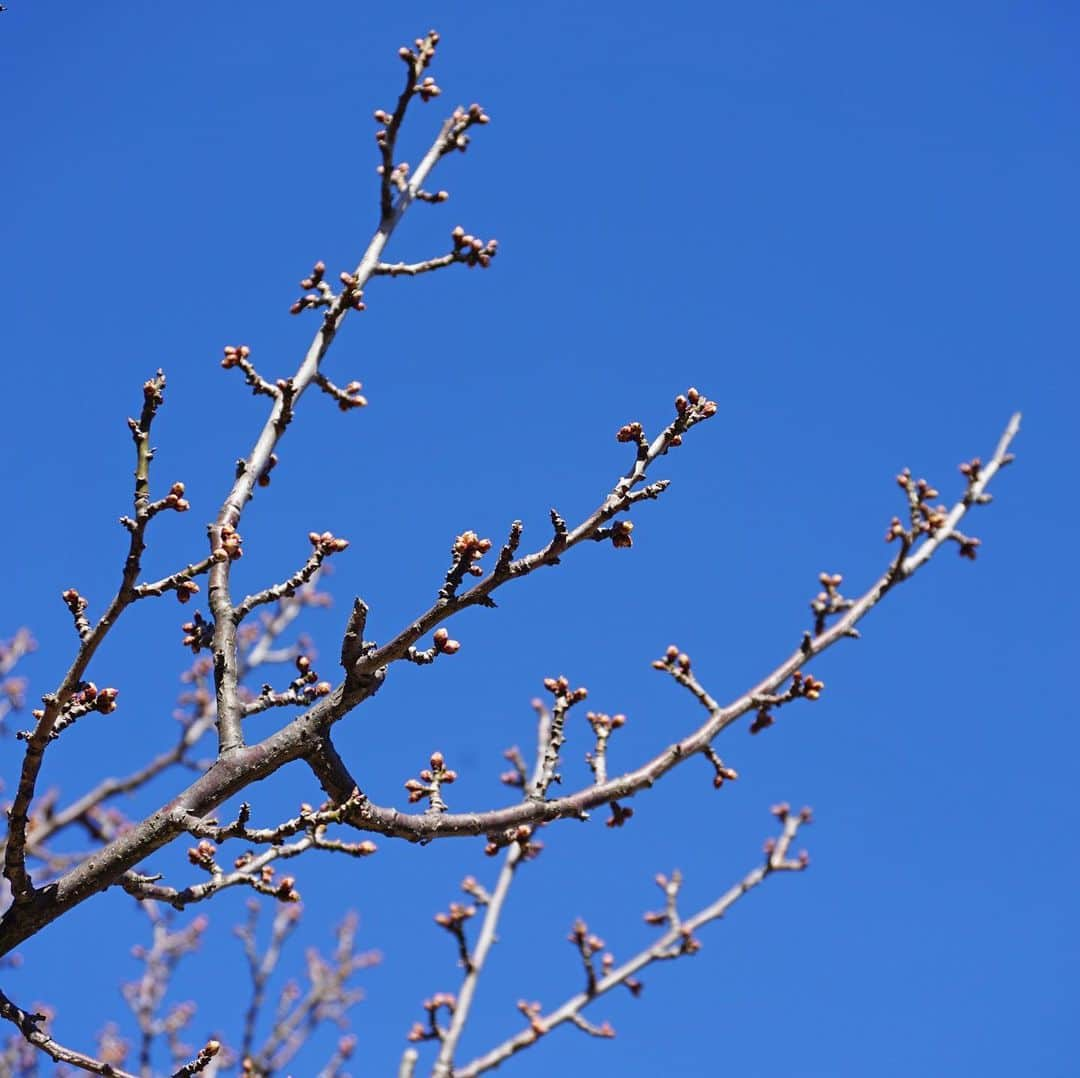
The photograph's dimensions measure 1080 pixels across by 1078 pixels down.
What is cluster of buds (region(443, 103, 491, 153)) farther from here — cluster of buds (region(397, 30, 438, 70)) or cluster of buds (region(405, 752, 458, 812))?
cluster of buds (region(405, 752, 458, 812))

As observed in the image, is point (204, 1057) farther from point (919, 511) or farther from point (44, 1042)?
point (919, 511)

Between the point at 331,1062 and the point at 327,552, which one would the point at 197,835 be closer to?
the point at 327,552

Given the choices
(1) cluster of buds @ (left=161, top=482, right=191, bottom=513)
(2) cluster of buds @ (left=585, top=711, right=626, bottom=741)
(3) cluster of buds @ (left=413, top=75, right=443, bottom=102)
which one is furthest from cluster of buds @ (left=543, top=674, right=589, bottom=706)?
(3) cluster of buds @ (left=413, top=75, right=443, bottom=102)

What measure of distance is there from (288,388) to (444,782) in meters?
1.82

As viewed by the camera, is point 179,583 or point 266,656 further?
point 266,656

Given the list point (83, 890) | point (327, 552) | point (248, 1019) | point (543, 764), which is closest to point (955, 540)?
point (543, 764)

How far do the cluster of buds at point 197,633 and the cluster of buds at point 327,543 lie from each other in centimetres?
48

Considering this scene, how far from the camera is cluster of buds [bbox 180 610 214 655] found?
3.93m

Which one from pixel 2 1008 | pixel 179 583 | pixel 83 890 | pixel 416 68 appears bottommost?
pixel 2 1008

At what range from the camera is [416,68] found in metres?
5.58

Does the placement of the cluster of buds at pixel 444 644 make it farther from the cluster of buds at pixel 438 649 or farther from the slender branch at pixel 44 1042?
the slender branch at pixel 44 1042

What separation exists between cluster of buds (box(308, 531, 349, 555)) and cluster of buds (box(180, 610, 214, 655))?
0.48 metres

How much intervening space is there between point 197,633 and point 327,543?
0.57 metres

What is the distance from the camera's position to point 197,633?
3.95 meters
